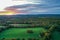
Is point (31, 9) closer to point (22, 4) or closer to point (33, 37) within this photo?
point (22, 4)

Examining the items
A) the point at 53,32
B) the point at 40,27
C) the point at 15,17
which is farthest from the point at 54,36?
the point at 15,17

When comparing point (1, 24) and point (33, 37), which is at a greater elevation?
point (1, 24)

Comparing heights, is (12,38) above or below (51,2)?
below

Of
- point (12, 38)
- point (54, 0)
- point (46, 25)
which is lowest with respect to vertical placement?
point (12, 38)

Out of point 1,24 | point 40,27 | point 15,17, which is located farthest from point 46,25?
point 1,24

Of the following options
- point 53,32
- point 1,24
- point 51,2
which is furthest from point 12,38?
point 51,2

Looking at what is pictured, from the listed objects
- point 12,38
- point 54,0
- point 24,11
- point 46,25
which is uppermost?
point 54,0

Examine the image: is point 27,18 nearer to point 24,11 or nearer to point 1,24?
point 24,11
